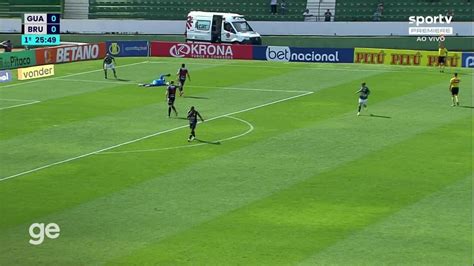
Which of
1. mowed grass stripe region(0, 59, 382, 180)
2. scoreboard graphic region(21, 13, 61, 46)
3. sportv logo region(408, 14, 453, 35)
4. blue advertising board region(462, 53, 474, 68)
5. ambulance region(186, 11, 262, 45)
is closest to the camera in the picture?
mowed grass stripe region(0, 59, 382, 180)

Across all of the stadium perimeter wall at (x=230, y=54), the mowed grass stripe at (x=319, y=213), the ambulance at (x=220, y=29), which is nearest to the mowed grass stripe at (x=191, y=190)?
the mowed grass stripe at (x=319, y=213)

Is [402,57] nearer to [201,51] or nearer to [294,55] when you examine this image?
[294,55]

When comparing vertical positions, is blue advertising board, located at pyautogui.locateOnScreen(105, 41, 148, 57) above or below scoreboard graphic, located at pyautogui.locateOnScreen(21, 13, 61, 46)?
below

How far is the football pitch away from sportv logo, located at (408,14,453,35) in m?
18.5

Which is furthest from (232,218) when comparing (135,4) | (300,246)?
(135,4)

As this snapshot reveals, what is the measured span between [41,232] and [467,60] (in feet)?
145

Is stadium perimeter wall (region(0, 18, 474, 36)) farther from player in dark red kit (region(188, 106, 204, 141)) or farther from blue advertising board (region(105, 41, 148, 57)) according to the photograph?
player in dark red kit (region(188, 106, 204, 141))

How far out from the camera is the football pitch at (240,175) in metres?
25.9

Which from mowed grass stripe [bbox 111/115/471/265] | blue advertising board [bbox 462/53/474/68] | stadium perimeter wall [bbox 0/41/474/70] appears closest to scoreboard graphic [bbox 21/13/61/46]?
stadium perimeter wall [bbox 0/41/474/70]

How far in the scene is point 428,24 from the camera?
253ft

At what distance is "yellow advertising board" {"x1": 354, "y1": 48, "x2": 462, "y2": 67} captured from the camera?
216 ft

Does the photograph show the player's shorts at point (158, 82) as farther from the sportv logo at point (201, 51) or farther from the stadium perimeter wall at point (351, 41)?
the stadium perimeter wall at point (351, 41)

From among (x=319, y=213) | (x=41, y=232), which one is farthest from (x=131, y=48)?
(x=41, y=232)

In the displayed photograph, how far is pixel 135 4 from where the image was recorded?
86.4 metres
